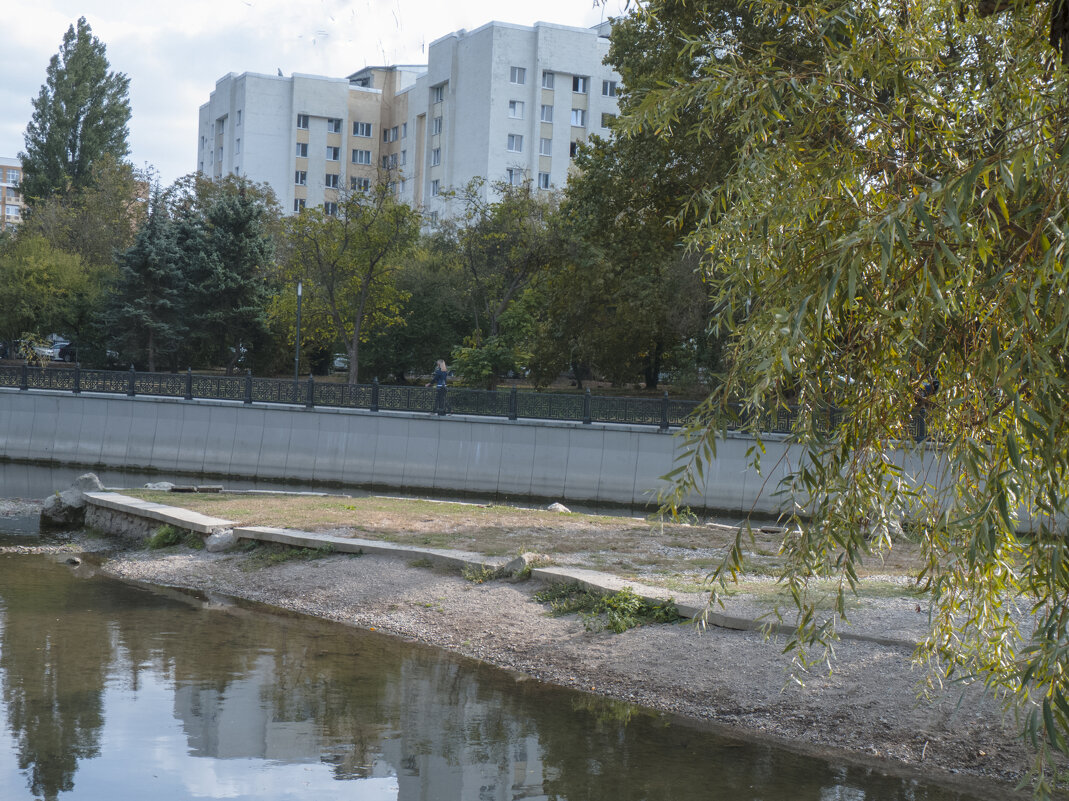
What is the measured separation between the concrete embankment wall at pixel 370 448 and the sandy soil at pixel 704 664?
42.2 feet

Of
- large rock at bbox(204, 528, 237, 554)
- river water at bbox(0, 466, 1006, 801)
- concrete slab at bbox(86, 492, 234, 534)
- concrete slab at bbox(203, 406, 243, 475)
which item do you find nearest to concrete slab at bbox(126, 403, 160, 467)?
concrete slab at bbox(203, 406, 243, 475)

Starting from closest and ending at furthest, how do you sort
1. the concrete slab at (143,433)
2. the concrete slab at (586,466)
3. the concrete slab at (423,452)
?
the concrete slab at (586,466) < the concrete slab at (423,452) < the concrete slab at (143,433)

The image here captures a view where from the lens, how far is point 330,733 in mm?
6258

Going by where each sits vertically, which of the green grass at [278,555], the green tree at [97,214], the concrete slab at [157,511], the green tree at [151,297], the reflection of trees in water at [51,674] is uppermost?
the green tree at [97,214]

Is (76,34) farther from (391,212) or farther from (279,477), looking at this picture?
(279,477)

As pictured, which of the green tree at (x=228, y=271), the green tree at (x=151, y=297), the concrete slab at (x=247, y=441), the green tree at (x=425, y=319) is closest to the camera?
the concrete slab at (x=247, y=441)

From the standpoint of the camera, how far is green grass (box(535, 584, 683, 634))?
833cm

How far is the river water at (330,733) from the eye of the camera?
214 inches

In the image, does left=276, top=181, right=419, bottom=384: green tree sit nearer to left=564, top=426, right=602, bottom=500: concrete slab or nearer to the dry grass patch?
left=564, top=426, right=602, bottom=500: concrete slab

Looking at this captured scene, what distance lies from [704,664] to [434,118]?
206 feet

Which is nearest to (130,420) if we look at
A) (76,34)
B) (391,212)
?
(391,212)

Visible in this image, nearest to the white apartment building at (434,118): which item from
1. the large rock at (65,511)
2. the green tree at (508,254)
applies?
the green tree at (508,254)

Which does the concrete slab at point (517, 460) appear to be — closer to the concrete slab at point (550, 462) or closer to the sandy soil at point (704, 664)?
the concrete slab at point (550, 462)

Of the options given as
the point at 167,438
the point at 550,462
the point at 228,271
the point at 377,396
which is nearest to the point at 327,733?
the point at 550,462
